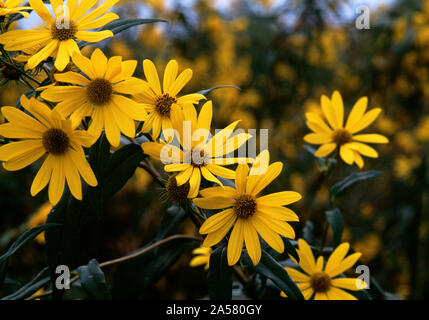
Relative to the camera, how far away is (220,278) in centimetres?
64

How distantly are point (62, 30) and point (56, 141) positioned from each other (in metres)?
0.19

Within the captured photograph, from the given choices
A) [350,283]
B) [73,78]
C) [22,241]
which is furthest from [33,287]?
[350,283]

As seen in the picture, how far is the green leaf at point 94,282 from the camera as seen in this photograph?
0.63m

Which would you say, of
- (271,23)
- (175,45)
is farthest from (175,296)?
(271,23)

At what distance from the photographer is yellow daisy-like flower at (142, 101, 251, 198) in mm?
602

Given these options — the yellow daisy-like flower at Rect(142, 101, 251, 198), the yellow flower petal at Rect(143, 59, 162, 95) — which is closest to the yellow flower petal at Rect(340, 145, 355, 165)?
the yellow daisy-like flower at Rect(142, 101, 251, 198)

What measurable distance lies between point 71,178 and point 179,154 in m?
0.18

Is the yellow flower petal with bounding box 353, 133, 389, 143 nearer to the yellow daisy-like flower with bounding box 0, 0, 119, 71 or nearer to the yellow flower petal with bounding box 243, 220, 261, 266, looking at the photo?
the yellow flower petal with bounding box 243, 220, 261, 266

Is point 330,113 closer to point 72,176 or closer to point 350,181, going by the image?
point 350,181

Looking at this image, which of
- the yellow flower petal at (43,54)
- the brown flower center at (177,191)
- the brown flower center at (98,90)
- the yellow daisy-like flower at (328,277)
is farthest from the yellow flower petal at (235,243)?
the yellow flower petal at (43,54)

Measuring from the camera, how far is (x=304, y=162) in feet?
9.07

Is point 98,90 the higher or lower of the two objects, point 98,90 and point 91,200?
the higher

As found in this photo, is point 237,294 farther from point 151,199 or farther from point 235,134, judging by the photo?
point 151,199

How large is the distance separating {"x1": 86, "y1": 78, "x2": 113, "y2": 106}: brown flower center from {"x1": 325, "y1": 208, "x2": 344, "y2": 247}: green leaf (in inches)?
23.1
